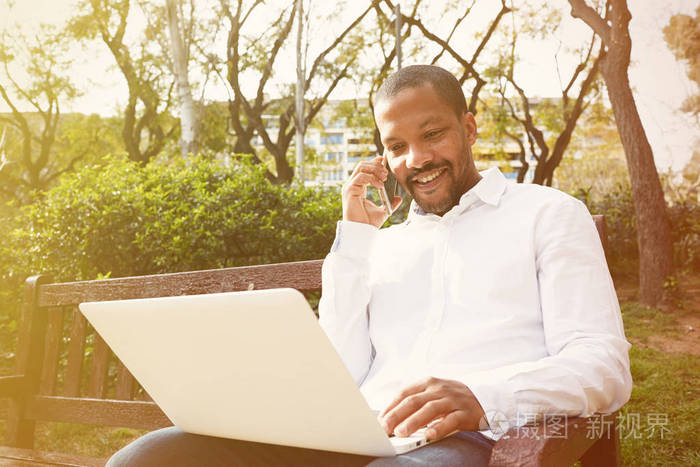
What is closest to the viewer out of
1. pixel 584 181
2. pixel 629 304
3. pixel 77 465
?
pixel 77 465

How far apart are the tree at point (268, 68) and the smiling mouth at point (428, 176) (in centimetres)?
1474

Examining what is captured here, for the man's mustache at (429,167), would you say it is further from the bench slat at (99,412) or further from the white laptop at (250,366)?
the bench slat at (99,412)

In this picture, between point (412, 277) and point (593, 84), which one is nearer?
point (412, 277)

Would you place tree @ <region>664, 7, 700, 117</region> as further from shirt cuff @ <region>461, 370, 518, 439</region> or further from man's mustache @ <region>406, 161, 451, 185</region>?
shirt cuff @ <region>461, 370, 518, 439</region>

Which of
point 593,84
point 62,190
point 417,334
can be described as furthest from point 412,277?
point 593,84

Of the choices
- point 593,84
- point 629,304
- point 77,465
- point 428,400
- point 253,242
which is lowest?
point 629,304

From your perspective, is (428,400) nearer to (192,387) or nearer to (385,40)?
(192,387)

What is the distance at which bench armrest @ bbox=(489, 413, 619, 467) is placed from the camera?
1238 millimetres

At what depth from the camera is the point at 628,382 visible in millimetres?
1673

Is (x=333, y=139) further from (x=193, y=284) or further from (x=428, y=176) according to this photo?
(x=428, y=176)

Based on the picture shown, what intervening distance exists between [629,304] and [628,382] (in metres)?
8.08

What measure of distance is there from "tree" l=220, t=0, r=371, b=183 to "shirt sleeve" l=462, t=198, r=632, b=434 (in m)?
15.2

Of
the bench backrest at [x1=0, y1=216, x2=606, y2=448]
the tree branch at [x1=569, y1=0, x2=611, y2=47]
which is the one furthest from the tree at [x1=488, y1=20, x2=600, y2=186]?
the bench backrest at [x1=0, y1=216, x2=606, y2=448]

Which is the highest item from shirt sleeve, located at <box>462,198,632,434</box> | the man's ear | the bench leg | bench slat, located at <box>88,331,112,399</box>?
the man's ear
